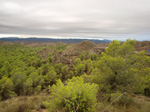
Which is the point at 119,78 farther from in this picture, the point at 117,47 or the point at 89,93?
the point at 89,93

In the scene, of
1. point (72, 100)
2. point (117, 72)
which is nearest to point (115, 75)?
point (117, 72)

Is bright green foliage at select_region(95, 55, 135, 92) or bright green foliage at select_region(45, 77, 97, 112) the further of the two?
bright green foliage at select_region(95, 55, 135, 92)

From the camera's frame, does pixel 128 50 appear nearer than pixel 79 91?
No

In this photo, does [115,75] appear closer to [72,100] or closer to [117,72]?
[117,72]

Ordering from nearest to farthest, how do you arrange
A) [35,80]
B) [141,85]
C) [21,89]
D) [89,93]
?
[89,93] < [141,85] < [21,89] < [35,80]

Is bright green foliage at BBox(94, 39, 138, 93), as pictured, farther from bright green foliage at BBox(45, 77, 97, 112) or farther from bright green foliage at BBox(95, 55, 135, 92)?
bright green foliage at BBox(45, 77, 97, 112)

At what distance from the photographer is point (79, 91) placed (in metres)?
3.73

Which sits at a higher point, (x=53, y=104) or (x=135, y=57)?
(x=135, y=57)

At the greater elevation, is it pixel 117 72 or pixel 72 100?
pixel 117 72

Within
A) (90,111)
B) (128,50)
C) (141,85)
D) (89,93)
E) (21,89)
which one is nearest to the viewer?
(90,111)

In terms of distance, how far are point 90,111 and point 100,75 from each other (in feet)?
15.7

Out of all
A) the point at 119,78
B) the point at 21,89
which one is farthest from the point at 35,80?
the point at 119,78

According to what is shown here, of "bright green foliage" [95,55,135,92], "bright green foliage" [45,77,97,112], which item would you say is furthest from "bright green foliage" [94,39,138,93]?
"bright green foliage" [45,77,97,112]

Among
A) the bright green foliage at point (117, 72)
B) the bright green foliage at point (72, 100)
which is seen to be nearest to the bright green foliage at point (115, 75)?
the bright green foliage at point (117, 72)
